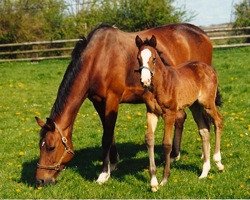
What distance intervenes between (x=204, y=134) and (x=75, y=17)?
88.4 feet

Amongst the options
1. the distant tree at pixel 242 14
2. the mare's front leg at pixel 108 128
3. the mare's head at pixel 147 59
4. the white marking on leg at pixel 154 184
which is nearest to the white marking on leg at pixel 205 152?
the white marking on leg at pixel 154 184

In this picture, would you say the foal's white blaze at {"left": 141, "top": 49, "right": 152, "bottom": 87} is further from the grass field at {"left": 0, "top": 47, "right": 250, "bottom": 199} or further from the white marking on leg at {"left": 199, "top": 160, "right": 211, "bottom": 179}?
the white marking on leg at {"left": 199, "top": 160, "right": 211, "bottom": 179}

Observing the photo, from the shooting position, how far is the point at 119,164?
27.4 feet

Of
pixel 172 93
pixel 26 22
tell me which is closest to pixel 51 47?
pixel 26 22

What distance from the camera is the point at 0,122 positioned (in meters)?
12.3

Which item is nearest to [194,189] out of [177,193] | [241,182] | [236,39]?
[177,193]

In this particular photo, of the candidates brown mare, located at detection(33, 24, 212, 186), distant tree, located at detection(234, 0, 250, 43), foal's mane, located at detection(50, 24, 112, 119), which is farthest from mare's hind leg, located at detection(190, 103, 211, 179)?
distant tree, located at detection(234, 0, 250, 43)

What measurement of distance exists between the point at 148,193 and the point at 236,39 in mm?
24610

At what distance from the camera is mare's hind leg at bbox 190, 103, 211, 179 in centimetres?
726

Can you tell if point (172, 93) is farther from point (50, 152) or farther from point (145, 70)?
point (50, 152)

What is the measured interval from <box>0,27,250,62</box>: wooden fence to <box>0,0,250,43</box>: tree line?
121 cm

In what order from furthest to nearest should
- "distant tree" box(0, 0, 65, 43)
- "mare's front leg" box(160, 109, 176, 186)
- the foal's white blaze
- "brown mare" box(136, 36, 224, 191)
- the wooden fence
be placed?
"distant tree" box(0, 0, 65, 43)
the wooden fence
"mare's front leg" box(160, 109, 176, 186)
"brown mare" box(136, 36, 224, 191)
the foal's white blaze

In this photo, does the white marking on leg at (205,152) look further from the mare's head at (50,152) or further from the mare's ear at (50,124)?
the mare's ear at (50,124)

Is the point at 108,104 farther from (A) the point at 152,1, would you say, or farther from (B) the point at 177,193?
(A) the point at 152,1
